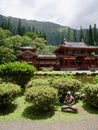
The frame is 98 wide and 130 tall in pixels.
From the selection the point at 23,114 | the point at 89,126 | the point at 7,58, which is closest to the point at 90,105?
the point at 89,126

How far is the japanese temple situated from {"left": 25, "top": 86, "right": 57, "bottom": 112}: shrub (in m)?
46.7

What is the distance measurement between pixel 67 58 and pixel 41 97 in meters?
50.6

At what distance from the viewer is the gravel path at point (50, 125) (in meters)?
9.50

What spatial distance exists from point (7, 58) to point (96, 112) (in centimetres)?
4138

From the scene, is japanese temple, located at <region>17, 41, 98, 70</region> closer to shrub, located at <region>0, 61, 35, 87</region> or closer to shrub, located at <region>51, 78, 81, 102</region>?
shrub, located at <region>0, 61, 35, 87</region>

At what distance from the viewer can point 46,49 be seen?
80812 millimetres

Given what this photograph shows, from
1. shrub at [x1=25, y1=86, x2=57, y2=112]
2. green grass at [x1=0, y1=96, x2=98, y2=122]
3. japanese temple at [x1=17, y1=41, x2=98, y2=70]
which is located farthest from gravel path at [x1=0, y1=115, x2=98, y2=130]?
japanese temple at [x1=17, y1=41, x2=98, y2=70]

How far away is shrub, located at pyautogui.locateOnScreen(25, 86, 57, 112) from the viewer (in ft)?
35.4

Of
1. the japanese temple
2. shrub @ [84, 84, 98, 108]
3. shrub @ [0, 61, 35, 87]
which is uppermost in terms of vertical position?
shrub @ [0, 61, 35, 87]

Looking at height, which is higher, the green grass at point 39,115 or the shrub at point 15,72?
the shrub at point 15,72

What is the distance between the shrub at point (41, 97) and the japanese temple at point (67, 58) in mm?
46706

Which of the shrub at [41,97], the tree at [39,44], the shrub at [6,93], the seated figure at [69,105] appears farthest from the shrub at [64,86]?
the tree at [39,44]

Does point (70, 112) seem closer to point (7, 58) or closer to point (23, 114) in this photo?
point (23, 114)

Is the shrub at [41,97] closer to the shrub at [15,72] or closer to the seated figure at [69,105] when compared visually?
the seated figure at [69,105]
